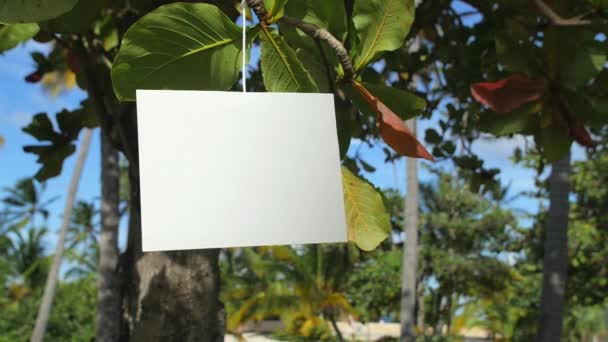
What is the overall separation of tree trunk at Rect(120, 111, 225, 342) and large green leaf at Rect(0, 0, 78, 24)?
849 millimetres

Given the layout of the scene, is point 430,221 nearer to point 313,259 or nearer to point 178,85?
point 313,259

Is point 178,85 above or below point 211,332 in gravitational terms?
above

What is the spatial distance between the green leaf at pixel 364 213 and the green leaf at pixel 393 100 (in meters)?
0.11

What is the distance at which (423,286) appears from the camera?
19.6m

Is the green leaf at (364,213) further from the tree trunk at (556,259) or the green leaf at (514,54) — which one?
the tree trunk at (556,259)

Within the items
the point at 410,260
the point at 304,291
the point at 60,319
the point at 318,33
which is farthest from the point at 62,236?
the point at 318,33

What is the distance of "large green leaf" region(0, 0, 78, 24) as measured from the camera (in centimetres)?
67

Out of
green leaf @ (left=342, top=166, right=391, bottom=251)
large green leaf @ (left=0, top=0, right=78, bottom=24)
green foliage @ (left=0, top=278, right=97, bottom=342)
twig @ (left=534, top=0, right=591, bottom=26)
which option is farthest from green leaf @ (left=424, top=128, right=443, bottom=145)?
green foliage @ (left=0, top=278, right=97, bottom=342)

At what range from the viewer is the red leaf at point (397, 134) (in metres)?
0.69

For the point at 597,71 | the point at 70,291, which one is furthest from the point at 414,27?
the point at 70,291

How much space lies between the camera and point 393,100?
2.64 feet

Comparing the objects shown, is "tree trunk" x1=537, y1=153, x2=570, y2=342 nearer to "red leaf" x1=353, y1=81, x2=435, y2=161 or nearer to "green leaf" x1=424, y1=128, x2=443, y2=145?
"green leaf" x1=424, y1=128, x2=443, y2=145

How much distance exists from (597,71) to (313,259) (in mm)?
17162

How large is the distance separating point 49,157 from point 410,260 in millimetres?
8575
